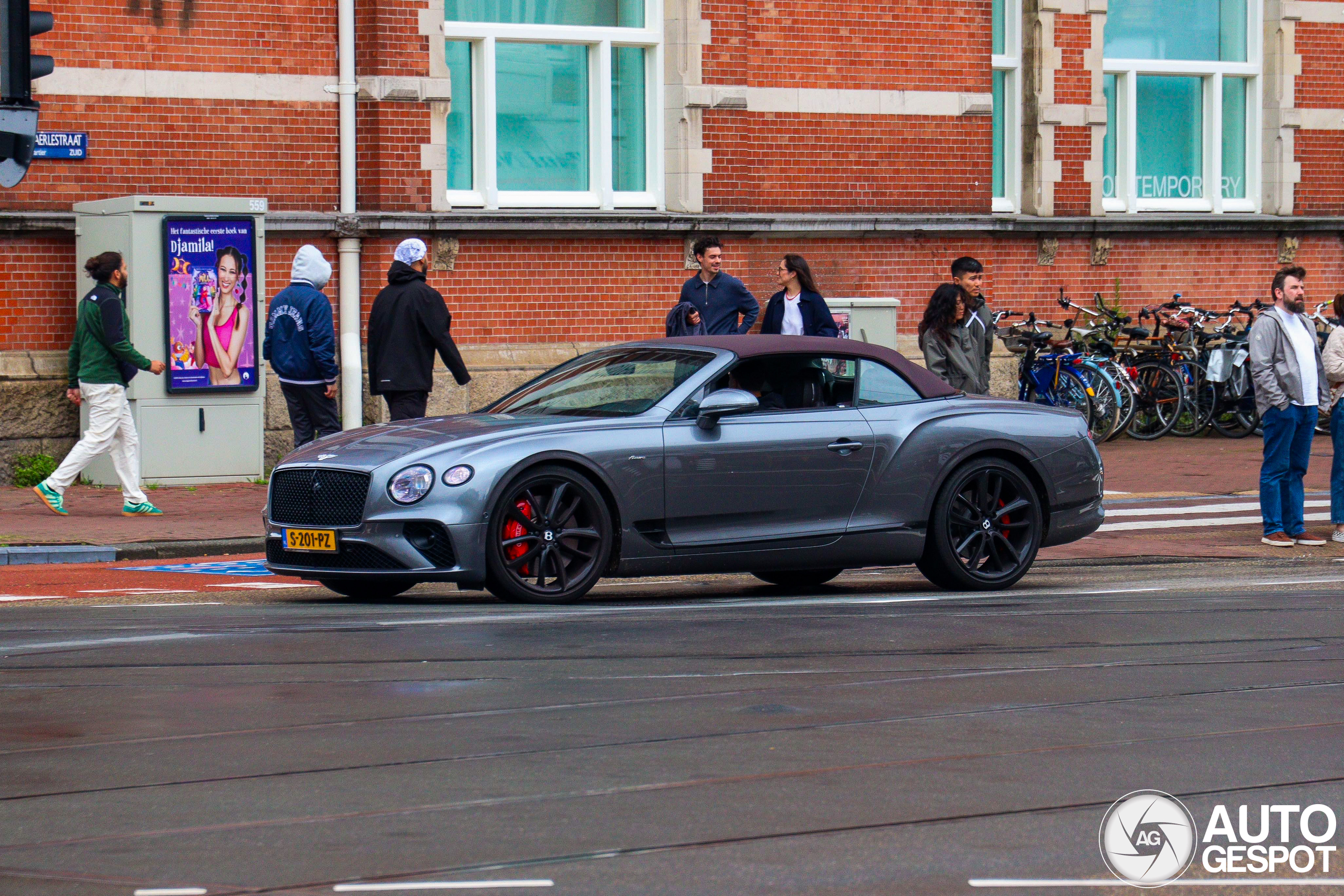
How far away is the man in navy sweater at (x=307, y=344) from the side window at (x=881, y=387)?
4.57m

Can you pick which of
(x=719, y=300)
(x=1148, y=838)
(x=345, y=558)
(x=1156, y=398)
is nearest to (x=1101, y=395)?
(x=1156, y=398)

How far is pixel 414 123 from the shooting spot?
698 inches

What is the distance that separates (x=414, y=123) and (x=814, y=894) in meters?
14.3

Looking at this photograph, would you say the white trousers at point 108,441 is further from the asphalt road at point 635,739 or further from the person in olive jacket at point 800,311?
the person in olive jacket at point 800,311

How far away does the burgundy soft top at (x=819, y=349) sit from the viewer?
400 inches

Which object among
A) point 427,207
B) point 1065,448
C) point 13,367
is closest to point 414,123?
point 427,207

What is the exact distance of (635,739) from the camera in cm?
599

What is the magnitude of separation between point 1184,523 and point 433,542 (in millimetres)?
6927

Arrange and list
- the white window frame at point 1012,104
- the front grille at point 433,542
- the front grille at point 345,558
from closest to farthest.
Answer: the front grille at point 433,542 → the front grille at point 345,558 → the white window frame at point 1012,104

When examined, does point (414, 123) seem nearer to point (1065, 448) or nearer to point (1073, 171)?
point (1073, 171)

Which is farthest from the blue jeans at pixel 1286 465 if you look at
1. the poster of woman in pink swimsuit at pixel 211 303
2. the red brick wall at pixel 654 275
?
the poster of woman in pink swimsuit at pixel 211 303

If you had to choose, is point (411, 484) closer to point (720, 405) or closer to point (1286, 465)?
point (720, 405)

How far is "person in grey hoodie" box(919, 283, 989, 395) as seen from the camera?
41.9ft

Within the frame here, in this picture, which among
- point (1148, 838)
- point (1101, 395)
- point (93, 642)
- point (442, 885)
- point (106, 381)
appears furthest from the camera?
point (1101, 395)
